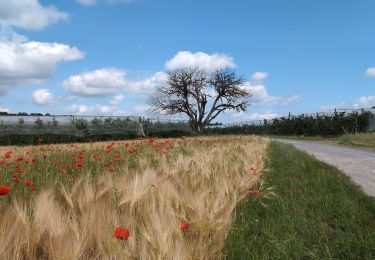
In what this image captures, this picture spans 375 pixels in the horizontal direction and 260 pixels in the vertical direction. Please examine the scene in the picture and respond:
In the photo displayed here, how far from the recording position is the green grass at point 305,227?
2.53m

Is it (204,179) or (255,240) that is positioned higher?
(204,179)

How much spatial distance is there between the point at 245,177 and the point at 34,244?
2.13 m

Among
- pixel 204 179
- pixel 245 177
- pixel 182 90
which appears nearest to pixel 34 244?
pixel 204 179

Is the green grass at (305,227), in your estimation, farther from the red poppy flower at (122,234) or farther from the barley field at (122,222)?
the red poppy flower at (122,234)

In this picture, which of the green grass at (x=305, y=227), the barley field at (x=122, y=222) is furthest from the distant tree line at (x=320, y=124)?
the barley field at (x=122, y=222)

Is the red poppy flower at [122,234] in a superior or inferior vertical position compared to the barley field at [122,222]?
superior

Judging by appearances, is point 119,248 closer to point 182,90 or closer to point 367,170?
point 367,170

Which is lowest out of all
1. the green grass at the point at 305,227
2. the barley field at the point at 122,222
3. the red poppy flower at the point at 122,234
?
the green grass at the point at 305,227

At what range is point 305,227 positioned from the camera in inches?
123

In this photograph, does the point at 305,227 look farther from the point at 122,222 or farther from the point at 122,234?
the point at 122,234

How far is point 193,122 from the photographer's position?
186 ft

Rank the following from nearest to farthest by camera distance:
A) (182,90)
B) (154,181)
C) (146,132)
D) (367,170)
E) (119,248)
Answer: (119,248) → (154,181) → (367,170) → (146,132) → (182,90)

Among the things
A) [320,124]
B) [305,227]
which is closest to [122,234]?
[305,227]

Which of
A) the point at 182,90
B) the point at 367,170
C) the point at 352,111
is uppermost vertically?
the point at 182,90
